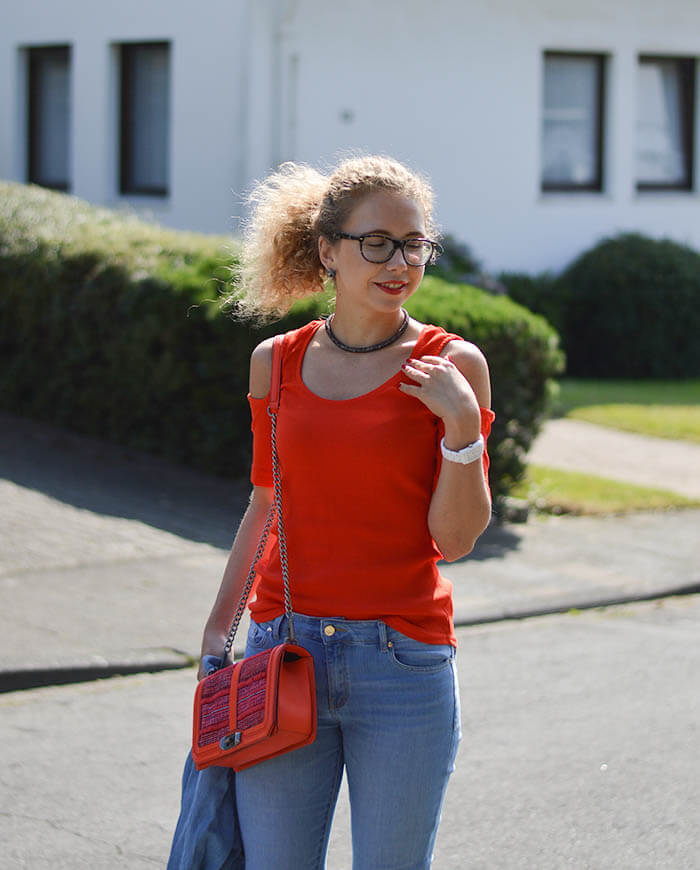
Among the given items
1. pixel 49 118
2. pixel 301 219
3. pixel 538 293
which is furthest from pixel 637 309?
pixel 301 219

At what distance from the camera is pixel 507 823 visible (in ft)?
14.4

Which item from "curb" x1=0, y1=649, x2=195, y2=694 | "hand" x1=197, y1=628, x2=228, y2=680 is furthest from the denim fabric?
"curb" x1=0, y1=649, x2=195, y2=694

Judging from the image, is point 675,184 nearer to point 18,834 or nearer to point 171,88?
point 171,88

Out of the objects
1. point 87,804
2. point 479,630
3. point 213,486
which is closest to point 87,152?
point 213,486

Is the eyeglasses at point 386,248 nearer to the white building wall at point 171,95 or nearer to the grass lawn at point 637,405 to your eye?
the grass lawn at point 637,405

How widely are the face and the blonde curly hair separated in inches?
1.0

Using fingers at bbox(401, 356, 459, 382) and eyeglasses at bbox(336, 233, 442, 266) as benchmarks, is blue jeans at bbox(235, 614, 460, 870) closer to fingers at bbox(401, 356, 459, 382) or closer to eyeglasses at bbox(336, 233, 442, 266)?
fingers at bbox(401, 356, 459, 382)

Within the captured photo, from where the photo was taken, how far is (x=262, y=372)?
118 inches

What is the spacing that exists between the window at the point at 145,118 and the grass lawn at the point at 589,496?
28.1 ft

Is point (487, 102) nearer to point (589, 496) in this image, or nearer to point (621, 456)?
point (621, 456)

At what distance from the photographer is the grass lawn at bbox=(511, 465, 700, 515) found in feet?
29.5

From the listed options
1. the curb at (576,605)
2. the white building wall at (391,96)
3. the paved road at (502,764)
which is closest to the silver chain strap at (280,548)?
the paved road at (502,764)

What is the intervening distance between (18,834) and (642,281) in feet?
41.4

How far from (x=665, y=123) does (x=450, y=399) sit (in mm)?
16019
